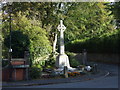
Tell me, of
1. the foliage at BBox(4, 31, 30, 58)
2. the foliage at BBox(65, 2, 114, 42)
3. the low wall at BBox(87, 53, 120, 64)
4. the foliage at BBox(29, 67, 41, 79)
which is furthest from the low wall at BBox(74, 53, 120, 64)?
the foliage at BBox(29, 67, 41, 79)

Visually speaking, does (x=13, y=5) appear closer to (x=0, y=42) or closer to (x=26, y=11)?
(x=26, y=11)

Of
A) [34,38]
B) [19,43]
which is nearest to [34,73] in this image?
[19,43]

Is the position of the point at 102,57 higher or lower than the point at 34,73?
higher

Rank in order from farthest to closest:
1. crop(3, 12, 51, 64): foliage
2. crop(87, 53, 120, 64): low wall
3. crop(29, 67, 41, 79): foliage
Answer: crop(87, 53, 120, 64): low wall → crop(3, 12, 51, 64): foliage → crop(29, 67, 41, 79): foliage

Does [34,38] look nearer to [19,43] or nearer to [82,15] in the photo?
[19,43]

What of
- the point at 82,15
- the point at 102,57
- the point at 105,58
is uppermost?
the point at 82,15

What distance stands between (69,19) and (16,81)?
17266 mm

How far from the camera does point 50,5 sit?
28.4 m

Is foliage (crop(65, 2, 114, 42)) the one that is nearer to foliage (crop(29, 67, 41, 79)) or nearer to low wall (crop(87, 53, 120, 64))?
low wall (crop(87, 53, 120, 64))

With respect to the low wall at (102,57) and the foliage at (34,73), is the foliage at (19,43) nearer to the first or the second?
the foliage at (34,73)

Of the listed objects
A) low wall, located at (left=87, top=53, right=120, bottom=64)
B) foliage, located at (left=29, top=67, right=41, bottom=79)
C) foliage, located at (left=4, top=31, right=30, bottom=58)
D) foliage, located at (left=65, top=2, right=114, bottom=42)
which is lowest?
foliage, located at (left=29, top=67, right=41, bottom=79)

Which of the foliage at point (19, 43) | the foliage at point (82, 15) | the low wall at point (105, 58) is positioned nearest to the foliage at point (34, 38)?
the foliage at point (19, 43)

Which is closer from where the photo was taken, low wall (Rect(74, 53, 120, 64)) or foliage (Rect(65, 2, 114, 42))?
low wall (Rect(74, 53, 120, 64))

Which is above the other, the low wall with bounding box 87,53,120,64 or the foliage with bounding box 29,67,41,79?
the low wall with bounding box 87,53,120,64
